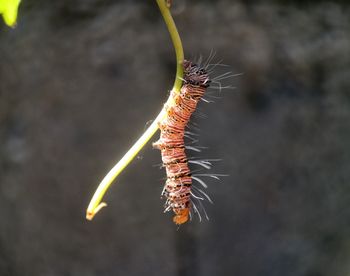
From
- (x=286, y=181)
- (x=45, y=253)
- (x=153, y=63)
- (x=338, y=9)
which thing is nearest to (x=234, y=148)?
(x=286, y=181)

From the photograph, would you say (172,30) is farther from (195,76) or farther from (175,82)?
(195,76)

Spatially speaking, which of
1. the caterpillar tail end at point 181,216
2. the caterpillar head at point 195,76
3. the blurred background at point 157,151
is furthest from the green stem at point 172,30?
the blurred background at point 157,151

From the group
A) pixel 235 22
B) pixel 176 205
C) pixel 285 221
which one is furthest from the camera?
pixel 285 221

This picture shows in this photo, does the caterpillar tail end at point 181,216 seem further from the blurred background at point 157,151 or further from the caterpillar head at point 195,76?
the blurred background at point 157,151

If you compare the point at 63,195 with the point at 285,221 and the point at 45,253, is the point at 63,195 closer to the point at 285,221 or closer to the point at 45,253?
the point at 45,253

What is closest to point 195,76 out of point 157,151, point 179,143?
point 179,143

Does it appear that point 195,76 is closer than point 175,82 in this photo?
No

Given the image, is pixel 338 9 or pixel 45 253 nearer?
pixel 338 9

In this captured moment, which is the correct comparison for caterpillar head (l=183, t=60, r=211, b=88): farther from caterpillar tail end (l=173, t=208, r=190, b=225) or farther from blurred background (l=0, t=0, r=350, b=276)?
blurred background (l=0, t=0, r=350, b=276)
